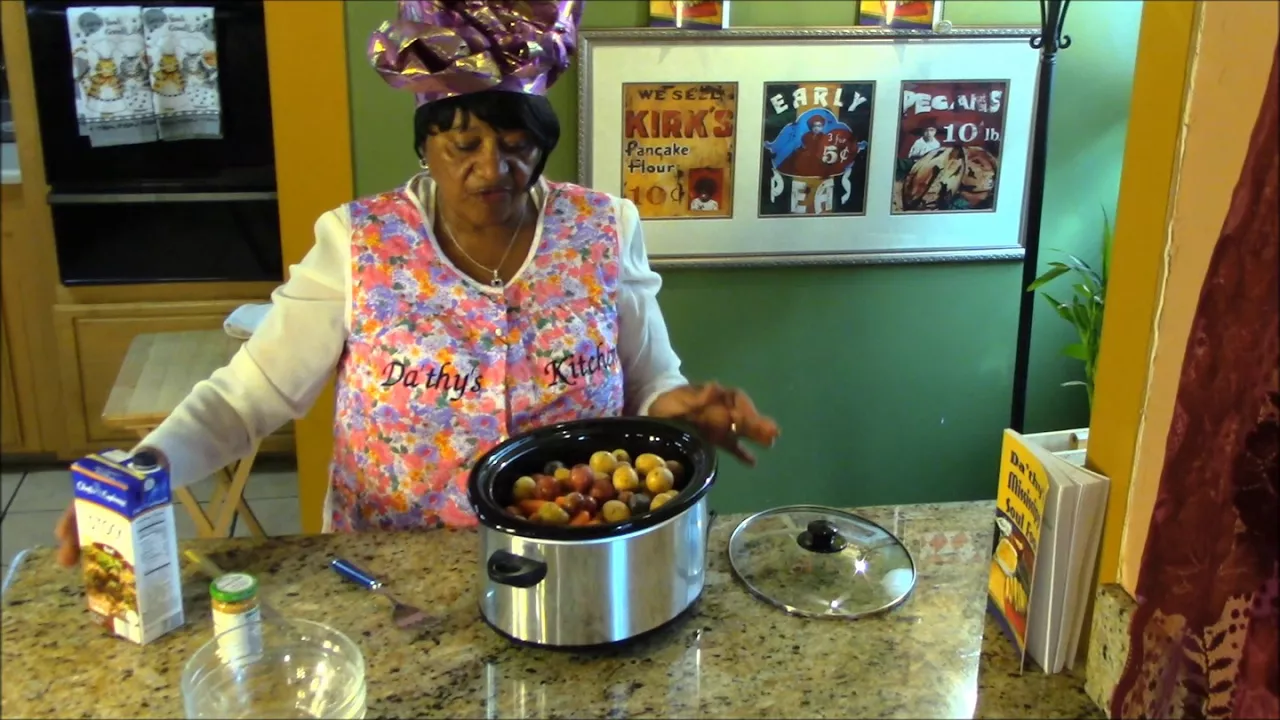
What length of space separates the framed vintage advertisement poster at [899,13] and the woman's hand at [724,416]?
1.21 meters

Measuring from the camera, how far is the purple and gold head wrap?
128 cm

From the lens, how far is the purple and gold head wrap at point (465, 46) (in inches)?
50.3

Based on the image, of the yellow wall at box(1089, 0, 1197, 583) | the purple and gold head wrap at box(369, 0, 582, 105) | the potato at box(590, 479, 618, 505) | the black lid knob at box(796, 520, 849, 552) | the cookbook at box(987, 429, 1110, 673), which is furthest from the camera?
the purple and gold head wrap at box(369, 0, 582, 105)

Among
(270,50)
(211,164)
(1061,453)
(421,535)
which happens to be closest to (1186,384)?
(1061,453)

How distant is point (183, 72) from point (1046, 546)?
2594mm

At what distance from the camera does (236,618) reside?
98 centimetres

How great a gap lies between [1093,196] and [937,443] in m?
0.65

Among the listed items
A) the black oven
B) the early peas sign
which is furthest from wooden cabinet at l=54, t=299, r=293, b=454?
the early peas sign

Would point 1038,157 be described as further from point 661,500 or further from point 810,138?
point 661,500

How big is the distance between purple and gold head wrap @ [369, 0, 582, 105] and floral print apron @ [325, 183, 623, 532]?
0.19 metres

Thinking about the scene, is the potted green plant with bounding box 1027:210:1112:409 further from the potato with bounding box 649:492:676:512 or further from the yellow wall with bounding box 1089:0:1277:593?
the potato with bounding box 649:492:676:512

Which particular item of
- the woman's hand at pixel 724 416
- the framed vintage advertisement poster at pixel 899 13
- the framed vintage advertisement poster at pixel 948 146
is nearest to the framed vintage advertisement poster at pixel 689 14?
→ the framed vintage advertisement poster at pixel 899 13

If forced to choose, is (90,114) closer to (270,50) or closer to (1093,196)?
(270,50)

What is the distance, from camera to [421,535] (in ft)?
3.96
